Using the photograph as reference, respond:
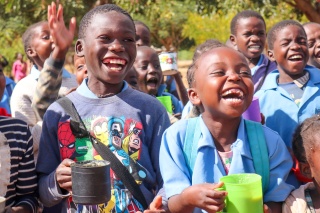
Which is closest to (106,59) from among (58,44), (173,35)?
(58,44)

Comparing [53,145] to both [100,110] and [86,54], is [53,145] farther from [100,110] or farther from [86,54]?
[86,54]

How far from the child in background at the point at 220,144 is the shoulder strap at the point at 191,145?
0.06ft

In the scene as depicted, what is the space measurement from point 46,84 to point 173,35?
107 ft

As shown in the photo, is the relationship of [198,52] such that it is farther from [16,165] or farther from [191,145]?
[16,165]

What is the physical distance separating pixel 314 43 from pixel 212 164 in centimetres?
294

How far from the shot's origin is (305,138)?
276 centimetres

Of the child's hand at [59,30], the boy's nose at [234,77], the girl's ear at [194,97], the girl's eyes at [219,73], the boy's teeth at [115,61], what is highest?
the child's hand at [59,30]

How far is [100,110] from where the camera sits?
277 cm

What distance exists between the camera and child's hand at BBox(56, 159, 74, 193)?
2.57 meters

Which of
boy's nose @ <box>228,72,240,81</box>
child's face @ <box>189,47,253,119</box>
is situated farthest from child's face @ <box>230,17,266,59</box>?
boy's nose @ <box>228,72,240,81</box>

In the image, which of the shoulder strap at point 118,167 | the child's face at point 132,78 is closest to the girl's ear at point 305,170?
the shoulder strap at point 118,167

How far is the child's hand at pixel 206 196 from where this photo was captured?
86.2 inches

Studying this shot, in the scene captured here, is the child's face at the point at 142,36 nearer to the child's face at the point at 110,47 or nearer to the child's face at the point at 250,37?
the child's face at the point at 250,37

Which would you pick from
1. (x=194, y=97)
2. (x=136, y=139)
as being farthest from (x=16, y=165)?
(x=194, y=97)
